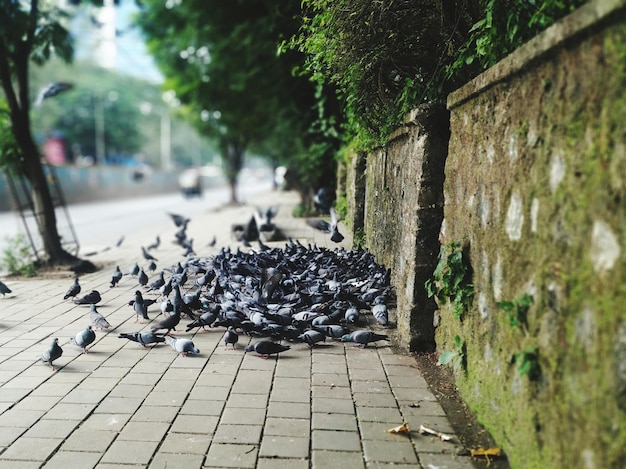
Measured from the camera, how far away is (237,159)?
1131 inches

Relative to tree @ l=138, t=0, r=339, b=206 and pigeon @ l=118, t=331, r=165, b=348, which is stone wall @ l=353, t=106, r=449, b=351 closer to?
pigeon @ l=118, t=331, r=165, b=348

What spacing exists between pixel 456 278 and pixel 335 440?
4.31ft

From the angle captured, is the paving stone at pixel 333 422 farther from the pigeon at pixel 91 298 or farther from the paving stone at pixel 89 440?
the pigeon at pixel 91 298

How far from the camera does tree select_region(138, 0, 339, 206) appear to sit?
12312 millimetres

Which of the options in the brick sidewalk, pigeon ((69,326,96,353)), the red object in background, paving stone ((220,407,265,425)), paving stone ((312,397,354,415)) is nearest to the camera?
the brick sidewalk

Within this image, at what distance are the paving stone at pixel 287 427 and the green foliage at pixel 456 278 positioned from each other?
1250mm

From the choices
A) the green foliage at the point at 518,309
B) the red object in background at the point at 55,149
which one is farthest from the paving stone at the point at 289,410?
the red object in background at the point at 55,149

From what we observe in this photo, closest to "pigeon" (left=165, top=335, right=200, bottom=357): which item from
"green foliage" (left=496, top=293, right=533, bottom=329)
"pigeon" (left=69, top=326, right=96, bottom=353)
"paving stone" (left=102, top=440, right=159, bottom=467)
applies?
"pigeon" (left=69, top=326, right=96, bottom=353)

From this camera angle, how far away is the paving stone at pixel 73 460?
2823 mm

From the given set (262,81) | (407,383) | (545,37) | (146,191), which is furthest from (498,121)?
(146,191)

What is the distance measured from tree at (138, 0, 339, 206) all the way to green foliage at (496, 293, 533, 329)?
8.07m

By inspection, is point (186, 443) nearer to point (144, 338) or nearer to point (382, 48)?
point (144, 338)

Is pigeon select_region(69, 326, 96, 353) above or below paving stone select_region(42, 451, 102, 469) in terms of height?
above

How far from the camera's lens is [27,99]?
8.88 meters
